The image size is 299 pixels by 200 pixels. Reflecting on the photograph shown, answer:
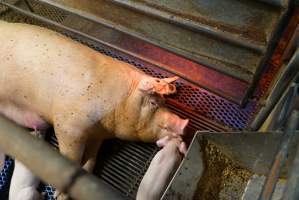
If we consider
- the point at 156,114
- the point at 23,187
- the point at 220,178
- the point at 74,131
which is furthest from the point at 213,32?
the point at 23,187

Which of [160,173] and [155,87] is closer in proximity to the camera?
[160,173]

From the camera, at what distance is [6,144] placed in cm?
89

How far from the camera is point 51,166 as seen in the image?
85 centimetres

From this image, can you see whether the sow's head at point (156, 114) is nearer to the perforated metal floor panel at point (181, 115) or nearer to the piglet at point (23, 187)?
the perforated metal floor panel at point (181, 115)

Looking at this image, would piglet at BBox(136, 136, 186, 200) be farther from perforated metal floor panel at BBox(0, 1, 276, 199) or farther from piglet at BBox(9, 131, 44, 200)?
piglet at BBox(9, 131, 44, 200)

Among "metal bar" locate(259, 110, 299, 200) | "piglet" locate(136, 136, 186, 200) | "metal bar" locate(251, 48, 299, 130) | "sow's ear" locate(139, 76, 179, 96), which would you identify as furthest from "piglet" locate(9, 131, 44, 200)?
"metal bar" locate(259, 110, 299, 200)

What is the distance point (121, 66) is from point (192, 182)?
985 millimetres

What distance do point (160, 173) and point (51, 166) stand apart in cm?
118

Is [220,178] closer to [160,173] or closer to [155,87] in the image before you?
[160,173]

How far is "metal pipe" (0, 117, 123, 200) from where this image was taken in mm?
823

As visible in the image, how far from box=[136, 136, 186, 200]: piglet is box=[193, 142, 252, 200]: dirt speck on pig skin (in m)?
0.36

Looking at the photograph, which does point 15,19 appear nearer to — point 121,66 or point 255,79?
point 121,66

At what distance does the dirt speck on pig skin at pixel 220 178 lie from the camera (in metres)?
1.59

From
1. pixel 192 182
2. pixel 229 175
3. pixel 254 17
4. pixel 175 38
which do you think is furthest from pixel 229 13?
pixel 192 182
